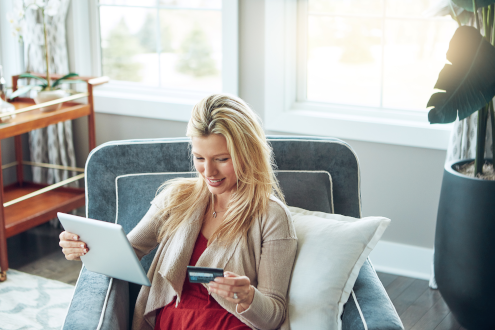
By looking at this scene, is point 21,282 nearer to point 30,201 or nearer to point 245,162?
point 30,201

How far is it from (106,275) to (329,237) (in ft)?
2.13

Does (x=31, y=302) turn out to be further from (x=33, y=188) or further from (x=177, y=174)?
(x=177, y=174)

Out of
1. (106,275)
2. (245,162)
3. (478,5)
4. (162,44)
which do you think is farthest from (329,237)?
(162,44)

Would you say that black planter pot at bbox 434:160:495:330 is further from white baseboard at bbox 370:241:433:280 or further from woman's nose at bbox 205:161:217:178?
woman's nose at bbox 205:161:217:178

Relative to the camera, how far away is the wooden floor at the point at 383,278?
249 cm

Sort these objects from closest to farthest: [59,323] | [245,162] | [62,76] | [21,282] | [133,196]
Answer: [245,162] → [133,196] → [59,323] → [21,282] → [62,76]

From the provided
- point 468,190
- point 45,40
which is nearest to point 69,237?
point 468,190

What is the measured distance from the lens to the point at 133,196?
6.09ft

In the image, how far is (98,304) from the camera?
1481mm

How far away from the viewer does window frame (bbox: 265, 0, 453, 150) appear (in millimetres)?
2744

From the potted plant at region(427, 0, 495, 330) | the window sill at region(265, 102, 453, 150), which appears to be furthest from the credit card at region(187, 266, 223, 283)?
the window sill at region(265, 102, 453, 150)

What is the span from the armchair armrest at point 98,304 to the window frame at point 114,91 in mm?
1646

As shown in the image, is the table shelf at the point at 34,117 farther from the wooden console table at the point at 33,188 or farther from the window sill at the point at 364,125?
the window sill at the point at 364,125

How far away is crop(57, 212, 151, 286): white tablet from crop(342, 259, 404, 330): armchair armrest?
0.55 m
